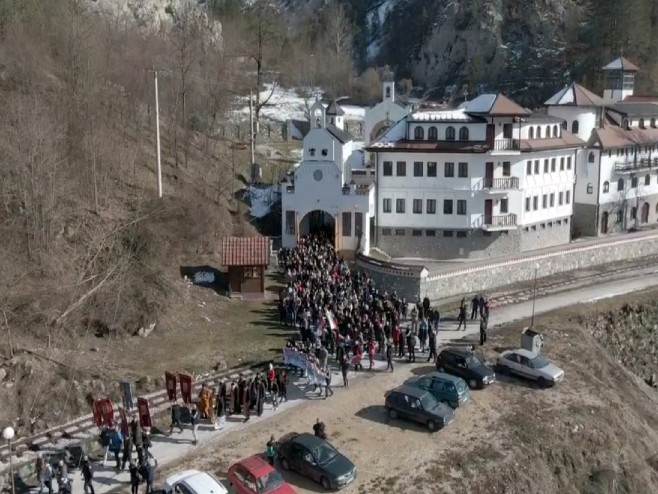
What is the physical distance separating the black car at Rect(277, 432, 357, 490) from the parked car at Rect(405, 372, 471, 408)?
18.6 feet

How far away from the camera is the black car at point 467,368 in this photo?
26.8 metres

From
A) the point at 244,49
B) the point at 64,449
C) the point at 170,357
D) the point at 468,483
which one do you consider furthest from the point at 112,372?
the point at 244,49

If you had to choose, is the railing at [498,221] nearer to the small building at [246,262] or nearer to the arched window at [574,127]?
the arched window at [574,127]

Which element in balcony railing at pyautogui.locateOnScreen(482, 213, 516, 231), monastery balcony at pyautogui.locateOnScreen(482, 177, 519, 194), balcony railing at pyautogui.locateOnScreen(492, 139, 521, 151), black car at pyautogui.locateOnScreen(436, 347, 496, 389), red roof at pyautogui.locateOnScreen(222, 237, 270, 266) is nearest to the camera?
black car at pyautogui.locateOnScreen(436, 347, 496, 389)

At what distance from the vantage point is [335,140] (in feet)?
152

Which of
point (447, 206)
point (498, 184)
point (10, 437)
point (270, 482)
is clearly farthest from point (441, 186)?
point (10, 437)

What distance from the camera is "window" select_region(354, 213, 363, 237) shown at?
4553 cm

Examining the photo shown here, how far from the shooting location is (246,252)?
36.4 meters

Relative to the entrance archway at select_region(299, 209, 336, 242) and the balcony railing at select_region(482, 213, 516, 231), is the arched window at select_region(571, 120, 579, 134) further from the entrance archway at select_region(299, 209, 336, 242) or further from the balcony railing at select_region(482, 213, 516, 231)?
the entrance archway at select_region(299, 209, 336, 242)

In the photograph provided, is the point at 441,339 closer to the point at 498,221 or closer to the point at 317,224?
the point at 498,221

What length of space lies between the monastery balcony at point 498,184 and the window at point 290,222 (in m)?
13.0

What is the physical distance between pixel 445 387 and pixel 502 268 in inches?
752

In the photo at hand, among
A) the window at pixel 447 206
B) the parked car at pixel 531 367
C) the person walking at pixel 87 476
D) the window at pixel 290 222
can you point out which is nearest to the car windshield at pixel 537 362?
the parked car at pixel 531 367

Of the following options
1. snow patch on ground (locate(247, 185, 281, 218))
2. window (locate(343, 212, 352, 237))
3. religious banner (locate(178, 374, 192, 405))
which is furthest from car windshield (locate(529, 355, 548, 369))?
snow patch on ground (locate(247, 185, 281, 218))
